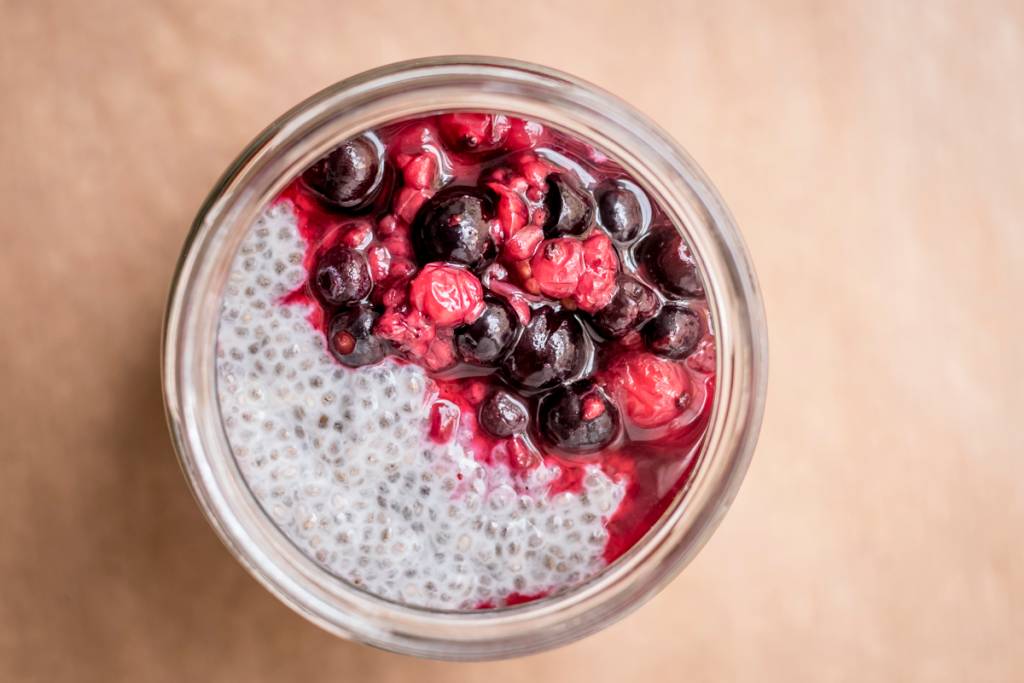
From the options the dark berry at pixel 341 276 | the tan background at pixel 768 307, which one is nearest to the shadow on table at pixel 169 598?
the tan background at pixel 768 307

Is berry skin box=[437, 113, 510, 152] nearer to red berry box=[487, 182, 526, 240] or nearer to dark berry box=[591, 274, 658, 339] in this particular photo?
red berry box=[487, 182, 526, 240]

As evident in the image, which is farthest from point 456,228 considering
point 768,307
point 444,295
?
point 768,307

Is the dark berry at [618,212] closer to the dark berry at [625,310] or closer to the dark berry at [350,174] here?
the dark berry at [625,310]

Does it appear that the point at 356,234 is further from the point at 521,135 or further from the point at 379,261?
the point at 521,135

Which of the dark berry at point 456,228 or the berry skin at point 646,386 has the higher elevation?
the dark berry at point 456,228

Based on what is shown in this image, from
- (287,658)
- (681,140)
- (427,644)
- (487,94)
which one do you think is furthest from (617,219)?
(287,658)
